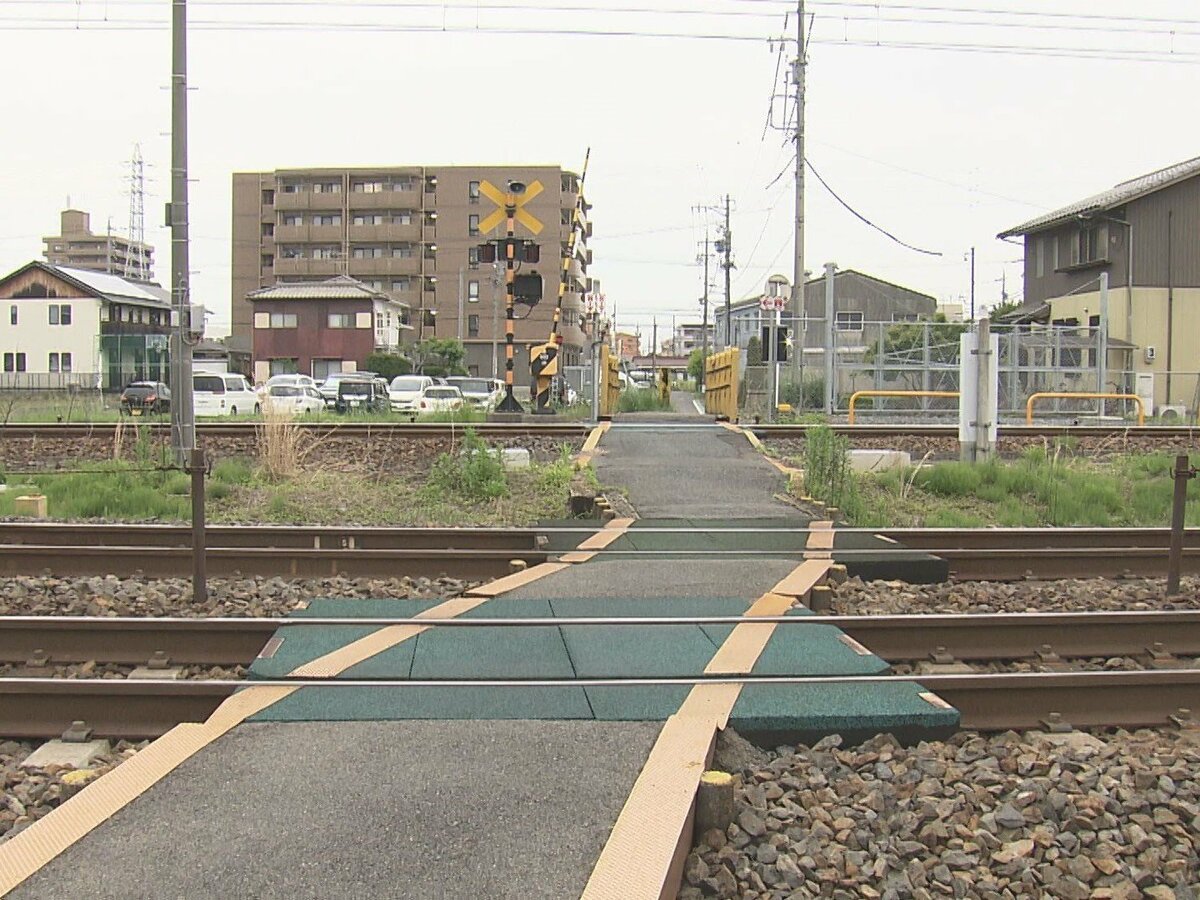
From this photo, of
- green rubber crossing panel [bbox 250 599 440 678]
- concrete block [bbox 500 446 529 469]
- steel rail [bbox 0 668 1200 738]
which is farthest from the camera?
concrete block [bbox 500 446 529 469]

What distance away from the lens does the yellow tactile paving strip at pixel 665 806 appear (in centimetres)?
317

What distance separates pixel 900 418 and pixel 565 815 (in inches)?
808

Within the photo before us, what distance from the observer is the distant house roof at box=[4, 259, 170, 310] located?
58938mm

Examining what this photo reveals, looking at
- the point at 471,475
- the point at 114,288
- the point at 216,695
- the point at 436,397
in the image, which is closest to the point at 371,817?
the point at 216,695

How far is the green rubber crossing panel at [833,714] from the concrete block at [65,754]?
272 cm

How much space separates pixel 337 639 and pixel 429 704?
3.95 ft

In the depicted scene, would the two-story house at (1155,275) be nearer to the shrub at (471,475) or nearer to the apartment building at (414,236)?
the shrub at (471,475)

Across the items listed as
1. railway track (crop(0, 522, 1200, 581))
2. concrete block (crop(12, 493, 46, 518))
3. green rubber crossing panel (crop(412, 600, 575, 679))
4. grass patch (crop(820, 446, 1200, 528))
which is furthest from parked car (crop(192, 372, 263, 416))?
green rubber crossing panel (crop(412, 600, 575, 679))

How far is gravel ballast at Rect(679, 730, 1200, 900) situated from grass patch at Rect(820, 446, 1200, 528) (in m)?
6.15

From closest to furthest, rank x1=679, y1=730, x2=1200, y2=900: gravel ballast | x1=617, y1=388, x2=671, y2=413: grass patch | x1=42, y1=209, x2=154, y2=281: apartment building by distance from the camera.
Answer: x1=679, y1=730, x2=1200, y2=900: gravel ballast < x1=617, y1=388, x2=671, y2=413: grass patch < x1=42, y1=209, x2=154, y2=281: apartment building

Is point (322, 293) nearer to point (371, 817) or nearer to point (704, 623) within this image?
point (704, 623)

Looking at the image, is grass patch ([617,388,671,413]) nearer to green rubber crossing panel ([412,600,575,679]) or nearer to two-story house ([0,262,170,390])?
green rubber crossing panel ([412,600,575,679])

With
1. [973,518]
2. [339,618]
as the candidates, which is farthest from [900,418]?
[339,618]

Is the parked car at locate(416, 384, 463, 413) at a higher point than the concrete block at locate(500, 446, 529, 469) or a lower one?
higher
